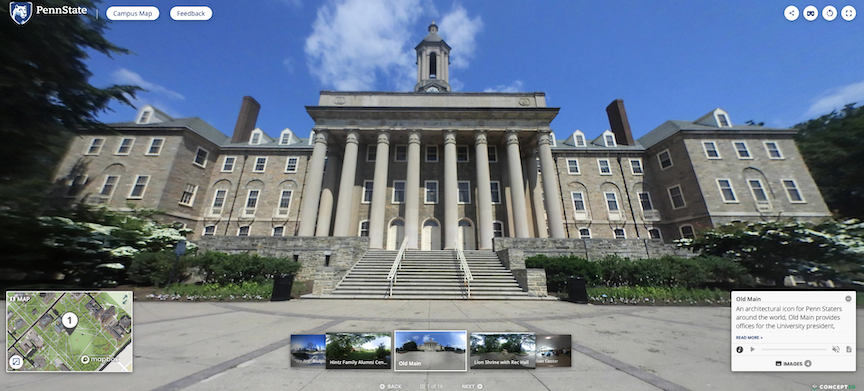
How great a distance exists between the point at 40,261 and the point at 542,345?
966 centimetres

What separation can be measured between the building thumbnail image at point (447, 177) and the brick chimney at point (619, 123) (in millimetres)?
2061

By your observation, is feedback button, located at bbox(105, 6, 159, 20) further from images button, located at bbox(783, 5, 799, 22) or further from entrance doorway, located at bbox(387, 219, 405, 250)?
entrance doorway, located at bbox(387, 219, 405, 250)

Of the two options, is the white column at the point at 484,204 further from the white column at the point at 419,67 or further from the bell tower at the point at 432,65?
the white column at the point at 419,67

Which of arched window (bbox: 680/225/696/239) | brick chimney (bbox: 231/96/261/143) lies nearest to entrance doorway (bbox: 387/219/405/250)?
brick chimney (bbox: 231/96/261/143)

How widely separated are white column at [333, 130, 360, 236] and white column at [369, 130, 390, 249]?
1.65 metres

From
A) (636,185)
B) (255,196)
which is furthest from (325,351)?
(636,185)

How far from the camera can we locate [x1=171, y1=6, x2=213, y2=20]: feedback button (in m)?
4.03

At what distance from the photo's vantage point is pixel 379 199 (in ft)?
58.9

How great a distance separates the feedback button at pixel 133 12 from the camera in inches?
162

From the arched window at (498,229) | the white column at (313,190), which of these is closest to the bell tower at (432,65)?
the white column at (313,190)

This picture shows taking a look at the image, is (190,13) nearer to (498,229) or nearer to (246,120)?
(498,229)

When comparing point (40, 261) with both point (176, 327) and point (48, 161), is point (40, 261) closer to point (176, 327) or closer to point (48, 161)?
point (48, 161)

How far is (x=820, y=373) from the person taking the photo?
105 inches

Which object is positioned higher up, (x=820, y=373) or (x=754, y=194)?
(x=754, y=194)
